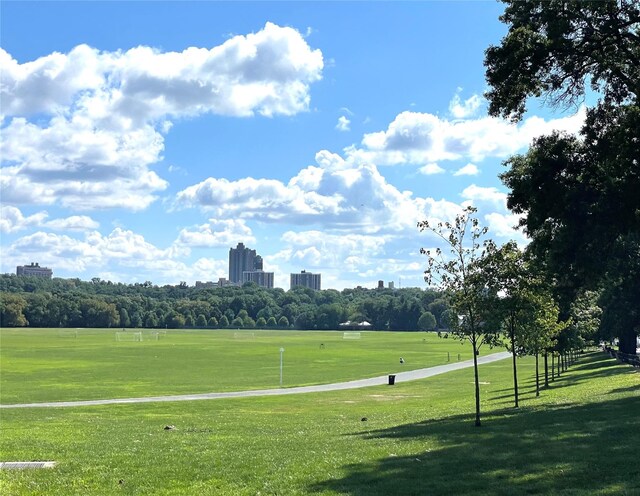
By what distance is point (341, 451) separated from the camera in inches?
628

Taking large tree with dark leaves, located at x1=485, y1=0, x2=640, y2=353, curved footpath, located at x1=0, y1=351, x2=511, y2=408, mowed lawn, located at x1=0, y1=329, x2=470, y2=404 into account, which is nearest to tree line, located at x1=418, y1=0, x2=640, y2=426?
large tree with dark leaves, located at x1=485, y1=0, x2=640, y2=353

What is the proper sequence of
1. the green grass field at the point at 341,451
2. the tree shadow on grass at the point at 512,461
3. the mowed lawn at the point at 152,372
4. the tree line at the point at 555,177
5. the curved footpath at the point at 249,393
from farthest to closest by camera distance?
the mowed lawn at the point at 152,372
the curved footpath at the point at 249,393
the tree line at the point at 555,177
the green grass field at the point at 341,451
the tree shadow on grass at the point at 512,461

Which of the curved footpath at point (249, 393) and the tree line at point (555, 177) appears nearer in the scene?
the tree line at point (555, 177)

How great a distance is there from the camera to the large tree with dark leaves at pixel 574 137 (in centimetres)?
2245

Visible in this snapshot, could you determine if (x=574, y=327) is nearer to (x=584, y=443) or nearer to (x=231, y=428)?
(x=231, y=428)

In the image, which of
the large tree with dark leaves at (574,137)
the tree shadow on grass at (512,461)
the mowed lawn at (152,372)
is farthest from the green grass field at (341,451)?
the mowed lawn at (152,372)

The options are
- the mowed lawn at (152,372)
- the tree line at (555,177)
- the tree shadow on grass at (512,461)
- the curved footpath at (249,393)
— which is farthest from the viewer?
the mowed lawn at (152,372)

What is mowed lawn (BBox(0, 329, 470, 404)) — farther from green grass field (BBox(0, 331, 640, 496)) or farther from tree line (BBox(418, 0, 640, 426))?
tree line (BBox(418, 0, 640, 426))

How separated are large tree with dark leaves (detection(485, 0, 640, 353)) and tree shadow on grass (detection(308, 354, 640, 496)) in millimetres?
8757

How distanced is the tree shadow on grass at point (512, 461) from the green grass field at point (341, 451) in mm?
24

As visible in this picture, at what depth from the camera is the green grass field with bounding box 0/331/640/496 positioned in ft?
39.0

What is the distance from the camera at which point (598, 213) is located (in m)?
26.6

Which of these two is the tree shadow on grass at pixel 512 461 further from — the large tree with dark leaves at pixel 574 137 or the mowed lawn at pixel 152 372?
the mowed lawn at pixel 152 372

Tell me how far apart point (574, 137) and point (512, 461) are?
59.6 ft
